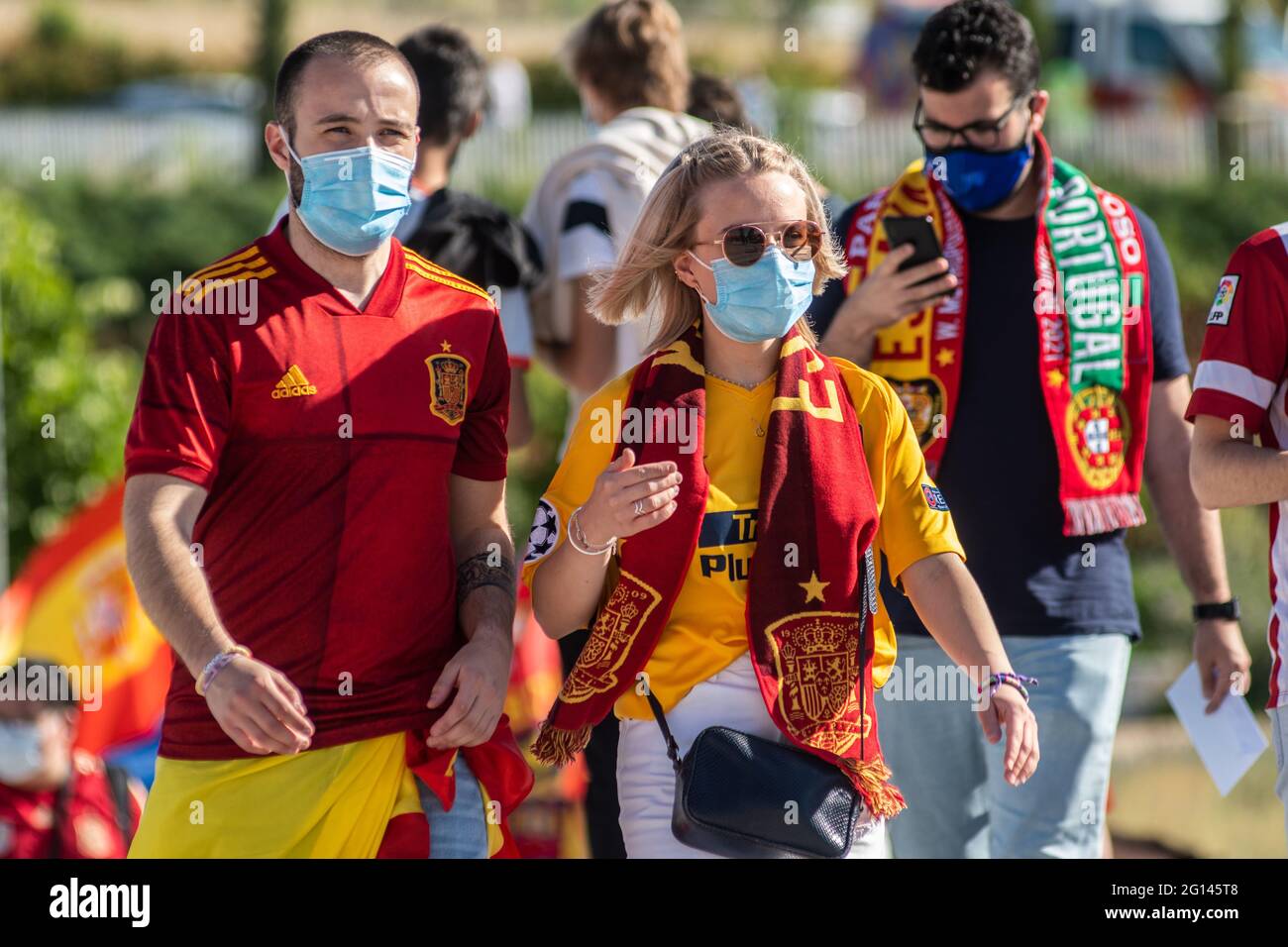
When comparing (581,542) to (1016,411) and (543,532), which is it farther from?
(1016,411)

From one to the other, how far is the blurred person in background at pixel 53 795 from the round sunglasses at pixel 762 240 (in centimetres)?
297

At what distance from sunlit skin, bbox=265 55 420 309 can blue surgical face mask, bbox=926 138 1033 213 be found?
151 centimetres

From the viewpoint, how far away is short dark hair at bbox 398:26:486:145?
476 centimetres

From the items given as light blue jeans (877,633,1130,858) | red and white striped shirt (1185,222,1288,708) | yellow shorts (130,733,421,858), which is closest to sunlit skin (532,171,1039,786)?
yellow shorts (130,733,421,858)

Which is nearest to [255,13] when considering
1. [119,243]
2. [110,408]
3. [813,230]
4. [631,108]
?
[119,243]

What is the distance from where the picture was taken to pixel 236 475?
318 centimetres

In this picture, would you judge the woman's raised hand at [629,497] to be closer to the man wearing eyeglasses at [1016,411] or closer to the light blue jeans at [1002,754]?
the man wearing eyeglasses at [1016,411]

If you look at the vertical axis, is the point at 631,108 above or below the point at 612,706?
above

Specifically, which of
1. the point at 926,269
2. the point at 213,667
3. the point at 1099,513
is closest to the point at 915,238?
the point at 926,269

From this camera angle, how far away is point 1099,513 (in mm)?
4262

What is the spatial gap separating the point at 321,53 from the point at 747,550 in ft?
3.90
